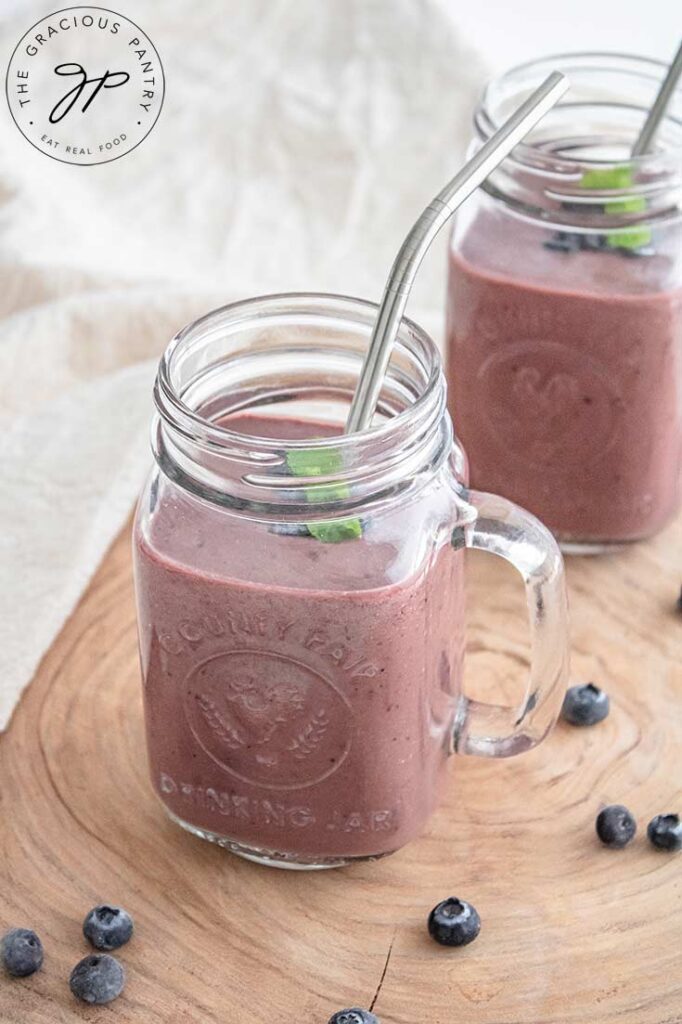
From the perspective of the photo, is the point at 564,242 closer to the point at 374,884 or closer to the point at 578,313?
the point at 578,313

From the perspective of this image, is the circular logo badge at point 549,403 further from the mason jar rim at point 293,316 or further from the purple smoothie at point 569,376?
the mason jar rim at point 293,316

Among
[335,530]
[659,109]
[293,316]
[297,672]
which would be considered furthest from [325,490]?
[659,109]

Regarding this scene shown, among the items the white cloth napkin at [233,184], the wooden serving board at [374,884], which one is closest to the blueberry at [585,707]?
the wooden serving board at [374,884]

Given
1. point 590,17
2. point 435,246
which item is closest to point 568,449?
point 435,246

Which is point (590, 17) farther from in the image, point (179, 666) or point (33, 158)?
point (179, 666)

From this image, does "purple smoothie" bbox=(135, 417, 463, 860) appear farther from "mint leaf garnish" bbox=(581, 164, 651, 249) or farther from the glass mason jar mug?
"mint leaf garnish" bbox=(581, 164, 651, 249)

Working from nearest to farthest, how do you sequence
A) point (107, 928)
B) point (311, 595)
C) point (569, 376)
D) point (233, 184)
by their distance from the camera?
1. point (311, 595)
2. point (107, 928)
3. point (569, 376)
4. point (233, 184)

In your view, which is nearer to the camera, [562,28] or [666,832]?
[666,832]
